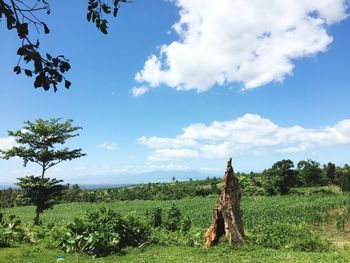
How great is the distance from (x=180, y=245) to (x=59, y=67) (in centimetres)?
1643

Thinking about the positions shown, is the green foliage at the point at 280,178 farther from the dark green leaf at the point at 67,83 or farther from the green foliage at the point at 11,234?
the dark green leaf at the point at 67,83

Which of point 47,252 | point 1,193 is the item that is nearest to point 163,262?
point 47,252

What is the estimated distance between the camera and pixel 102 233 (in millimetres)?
18188

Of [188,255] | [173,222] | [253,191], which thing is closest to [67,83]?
[188,255]

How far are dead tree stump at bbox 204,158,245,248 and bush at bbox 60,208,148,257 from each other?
12.2 ft

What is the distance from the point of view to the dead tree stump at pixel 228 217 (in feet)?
61.3

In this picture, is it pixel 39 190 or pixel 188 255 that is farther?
pixel 39 190

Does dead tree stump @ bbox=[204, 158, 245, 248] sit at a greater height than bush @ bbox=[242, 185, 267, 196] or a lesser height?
lesser

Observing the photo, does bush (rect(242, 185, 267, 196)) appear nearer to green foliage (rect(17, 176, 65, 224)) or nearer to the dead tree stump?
green foliage (rect(17, 176, 65, 224))

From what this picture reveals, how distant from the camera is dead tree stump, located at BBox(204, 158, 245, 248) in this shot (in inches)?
736

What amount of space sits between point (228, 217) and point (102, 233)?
6092 mm

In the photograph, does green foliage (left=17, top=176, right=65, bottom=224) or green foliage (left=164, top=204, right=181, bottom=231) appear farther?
green foliage (left=17, top=176, right=65, bottom=224)

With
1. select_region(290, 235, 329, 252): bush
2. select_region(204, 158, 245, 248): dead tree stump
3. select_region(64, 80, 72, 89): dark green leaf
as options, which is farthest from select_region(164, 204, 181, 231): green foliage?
select_region(64, 80, 72, 89): dark green leaf

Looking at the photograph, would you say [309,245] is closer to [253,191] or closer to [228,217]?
[228,217]
